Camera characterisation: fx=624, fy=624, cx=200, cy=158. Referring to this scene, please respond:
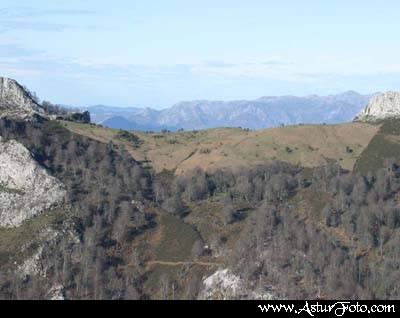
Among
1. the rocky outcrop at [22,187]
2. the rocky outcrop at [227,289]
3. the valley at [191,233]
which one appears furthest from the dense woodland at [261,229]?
the rocky outcrop at [22,187]

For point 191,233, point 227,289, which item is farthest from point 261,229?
point 227,289

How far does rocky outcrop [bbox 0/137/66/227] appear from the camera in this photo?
17088cm

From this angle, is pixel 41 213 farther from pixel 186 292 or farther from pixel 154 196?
pixel 186 292

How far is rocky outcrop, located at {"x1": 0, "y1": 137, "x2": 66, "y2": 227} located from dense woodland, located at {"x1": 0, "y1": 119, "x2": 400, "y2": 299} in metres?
5.15

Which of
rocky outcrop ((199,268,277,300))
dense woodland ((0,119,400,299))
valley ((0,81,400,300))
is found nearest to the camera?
rocky outcrop ((199,268,277,300))

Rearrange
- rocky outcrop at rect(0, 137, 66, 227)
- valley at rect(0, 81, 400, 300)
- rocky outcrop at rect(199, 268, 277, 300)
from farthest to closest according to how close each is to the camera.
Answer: rocky outcrop at rect(0, 137, 66, 227), valley at rect(0, 81, 400, 300), rocky outcrop at rect(199, 268, 277, 300)

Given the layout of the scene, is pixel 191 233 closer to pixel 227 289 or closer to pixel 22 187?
pixel 227 289

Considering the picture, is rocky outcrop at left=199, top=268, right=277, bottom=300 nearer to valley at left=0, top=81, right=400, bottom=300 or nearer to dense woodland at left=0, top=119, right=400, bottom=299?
valley at left=0, top=81, right=400, bottom=300

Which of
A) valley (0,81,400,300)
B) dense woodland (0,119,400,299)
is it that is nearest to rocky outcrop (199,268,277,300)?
valley (0,81,400,300)

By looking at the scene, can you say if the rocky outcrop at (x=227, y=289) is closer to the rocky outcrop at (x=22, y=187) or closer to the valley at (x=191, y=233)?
the valley at (x=191, y=233)

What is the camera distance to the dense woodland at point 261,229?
139875 mm

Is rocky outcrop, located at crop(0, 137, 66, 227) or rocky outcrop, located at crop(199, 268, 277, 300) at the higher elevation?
rocky outcrop, located at crop(0, 137, 66, 227)

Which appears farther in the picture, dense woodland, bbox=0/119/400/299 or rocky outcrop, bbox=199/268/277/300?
dense woodland, bbox=0/119/400/299

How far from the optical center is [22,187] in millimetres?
180000
